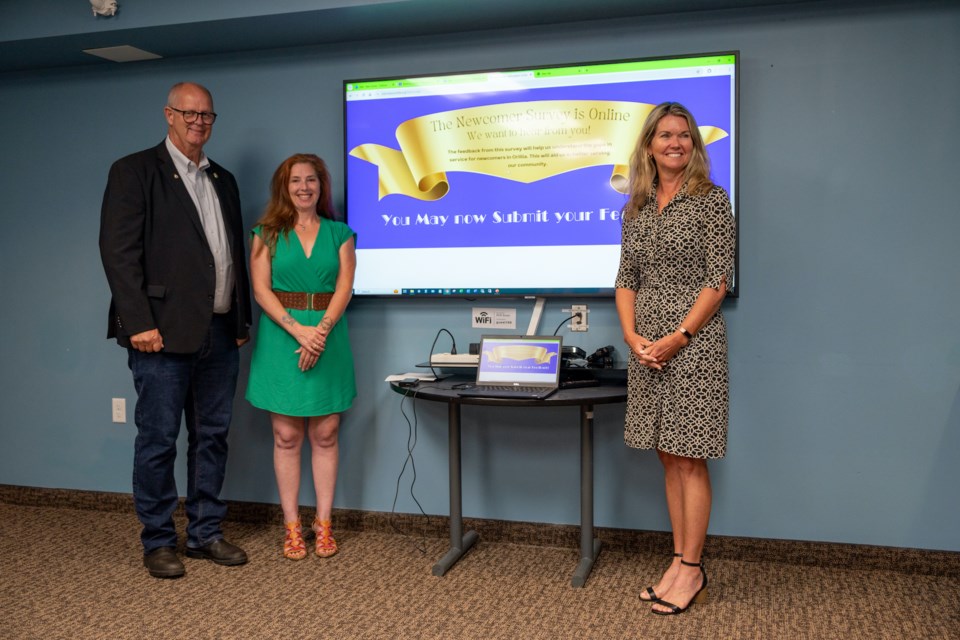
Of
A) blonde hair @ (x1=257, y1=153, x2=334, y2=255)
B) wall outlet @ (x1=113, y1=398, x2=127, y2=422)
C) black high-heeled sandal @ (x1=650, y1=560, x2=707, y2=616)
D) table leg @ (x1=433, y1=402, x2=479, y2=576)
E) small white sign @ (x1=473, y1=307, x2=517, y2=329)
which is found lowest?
black high-heeled sandal @ (x1=650, y1=560, x2=707, y2=616)

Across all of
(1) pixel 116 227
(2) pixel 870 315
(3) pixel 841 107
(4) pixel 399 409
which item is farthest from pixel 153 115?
(2) pixel 870 315

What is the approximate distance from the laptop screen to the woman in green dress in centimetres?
58

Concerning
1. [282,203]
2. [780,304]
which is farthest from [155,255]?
[780,304]

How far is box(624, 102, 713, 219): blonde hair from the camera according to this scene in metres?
2.39

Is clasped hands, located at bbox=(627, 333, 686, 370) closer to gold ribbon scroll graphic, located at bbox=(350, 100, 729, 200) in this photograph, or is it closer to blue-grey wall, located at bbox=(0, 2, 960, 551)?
blue-grey wall, located at bbox=(0, 2, 960, 551)

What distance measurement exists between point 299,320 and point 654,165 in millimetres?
1391

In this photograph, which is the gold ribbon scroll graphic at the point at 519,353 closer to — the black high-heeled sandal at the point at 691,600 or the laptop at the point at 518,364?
the laptop at the point at 518,364

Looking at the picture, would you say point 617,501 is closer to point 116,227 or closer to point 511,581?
point 511,581

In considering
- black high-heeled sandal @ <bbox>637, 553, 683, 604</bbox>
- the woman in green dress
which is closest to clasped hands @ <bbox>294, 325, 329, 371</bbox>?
the woman in green dress

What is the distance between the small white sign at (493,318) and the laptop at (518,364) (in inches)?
11.1

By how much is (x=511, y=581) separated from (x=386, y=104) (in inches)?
73.9

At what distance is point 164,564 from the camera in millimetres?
2771

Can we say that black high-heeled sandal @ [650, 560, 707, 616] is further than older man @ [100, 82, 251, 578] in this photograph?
No

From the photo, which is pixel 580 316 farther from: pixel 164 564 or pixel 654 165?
pixel 164 564
